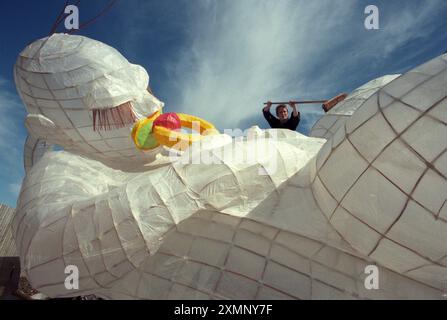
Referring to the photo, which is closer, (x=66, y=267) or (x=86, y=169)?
(x=66, y=267)

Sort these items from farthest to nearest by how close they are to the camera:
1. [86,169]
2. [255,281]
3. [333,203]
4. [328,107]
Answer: [328,107], [86,169], [255,281], [333,203]

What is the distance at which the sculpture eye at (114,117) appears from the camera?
3.75 meters

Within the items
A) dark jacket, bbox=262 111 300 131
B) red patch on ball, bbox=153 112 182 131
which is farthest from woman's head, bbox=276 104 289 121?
red patch on ball, bbox=153 112 182 131

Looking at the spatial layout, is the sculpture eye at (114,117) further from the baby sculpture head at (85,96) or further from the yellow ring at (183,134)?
the yellow ring at (183,134)

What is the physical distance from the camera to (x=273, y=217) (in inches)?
98.5

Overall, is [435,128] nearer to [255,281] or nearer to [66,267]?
[255,281]

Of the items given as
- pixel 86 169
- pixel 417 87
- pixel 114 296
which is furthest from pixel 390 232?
pixel 86 169

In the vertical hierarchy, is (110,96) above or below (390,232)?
above

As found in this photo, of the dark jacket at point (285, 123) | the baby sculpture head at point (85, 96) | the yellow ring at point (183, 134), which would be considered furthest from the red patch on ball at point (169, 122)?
the dark jacket at point (285, 123)

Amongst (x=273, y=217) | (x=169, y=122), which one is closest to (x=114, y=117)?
(x=169, y=122)

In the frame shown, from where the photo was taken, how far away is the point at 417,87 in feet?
6.62

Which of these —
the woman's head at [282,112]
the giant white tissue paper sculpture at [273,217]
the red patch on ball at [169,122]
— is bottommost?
the giant white tissue paper sculpture at [273,217]

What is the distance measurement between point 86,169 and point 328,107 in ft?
13.0
